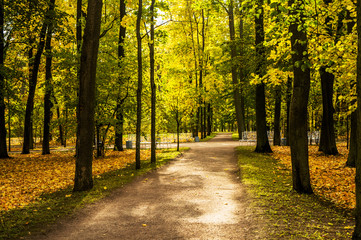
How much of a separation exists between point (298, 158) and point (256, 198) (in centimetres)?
155

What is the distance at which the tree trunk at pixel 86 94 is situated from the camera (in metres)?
7.46

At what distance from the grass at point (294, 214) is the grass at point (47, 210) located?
4.17 metres

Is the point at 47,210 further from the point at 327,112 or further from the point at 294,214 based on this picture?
the point at 327,112

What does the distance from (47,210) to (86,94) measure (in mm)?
3205

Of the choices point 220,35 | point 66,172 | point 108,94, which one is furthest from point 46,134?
point 220,35

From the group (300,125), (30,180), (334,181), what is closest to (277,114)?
(334,181)

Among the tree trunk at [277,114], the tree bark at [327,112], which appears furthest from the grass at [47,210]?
the tree trunk at [277,114]

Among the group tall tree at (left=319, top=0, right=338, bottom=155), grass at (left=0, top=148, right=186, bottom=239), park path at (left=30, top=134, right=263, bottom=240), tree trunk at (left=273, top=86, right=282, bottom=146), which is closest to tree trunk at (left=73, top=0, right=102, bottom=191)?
grass at (left=0, top=148, right=186, bottom=239)

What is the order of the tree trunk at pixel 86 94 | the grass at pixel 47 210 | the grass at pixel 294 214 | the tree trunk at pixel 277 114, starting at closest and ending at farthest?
the grass at pixel 294 214
the grass at pixel 47 210
the tree trunk at pixel 86 94
the tree trunk at pixel 277 114

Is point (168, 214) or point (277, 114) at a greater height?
point (277, 114)

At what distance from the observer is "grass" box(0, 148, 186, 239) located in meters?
4.82

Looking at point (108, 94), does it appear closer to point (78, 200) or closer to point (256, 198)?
point (78, 200)

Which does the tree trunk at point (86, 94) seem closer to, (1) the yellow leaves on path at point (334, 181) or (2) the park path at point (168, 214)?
(2) the park path at point (168, 214)

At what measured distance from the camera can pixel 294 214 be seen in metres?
5.27
